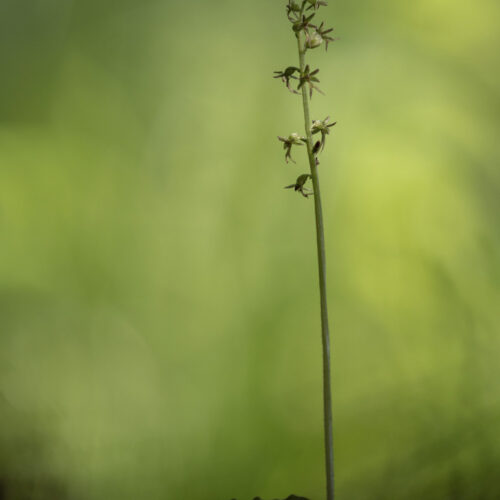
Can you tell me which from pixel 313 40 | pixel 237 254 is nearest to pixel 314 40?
pixel 313 40

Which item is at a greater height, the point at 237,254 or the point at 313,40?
the point at 313,40

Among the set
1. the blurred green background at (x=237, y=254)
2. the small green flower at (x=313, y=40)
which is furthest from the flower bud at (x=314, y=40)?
the blurred green background at (x=237, y=254)

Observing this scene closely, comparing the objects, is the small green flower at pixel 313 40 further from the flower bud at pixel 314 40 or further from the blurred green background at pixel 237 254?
the blurred green background at pixel 237 254

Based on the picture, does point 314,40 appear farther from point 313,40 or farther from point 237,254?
point 237,254

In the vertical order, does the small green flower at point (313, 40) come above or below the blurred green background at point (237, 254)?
above

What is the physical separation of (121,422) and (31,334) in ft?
0.76

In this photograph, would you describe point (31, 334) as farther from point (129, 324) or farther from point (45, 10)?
point (45, 10)

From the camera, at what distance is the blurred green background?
111 centimetres

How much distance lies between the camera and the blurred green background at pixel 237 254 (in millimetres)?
1107

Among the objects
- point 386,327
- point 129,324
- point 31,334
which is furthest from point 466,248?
point 31,334

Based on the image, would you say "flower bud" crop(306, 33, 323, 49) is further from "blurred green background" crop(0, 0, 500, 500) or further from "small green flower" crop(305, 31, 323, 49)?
"blurred green background" crop(0, 0, 500, 500)

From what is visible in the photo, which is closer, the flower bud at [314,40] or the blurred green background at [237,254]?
the flower bud at [314,40]

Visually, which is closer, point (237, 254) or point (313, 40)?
point (313, 40)

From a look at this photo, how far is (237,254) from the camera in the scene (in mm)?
1179
